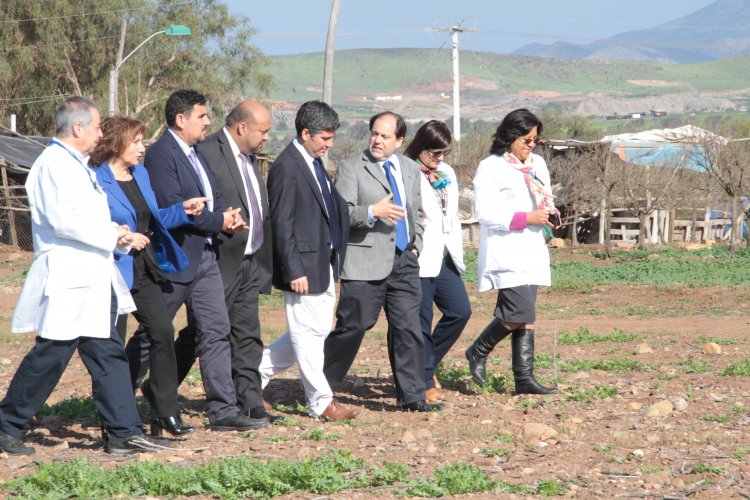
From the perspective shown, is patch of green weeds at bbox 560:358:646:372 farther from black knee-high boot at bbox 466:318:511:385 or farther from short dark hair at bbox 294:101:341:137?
short dark hair at bbox 294:101:341:137

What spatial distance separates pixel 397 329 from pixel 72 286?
240cm

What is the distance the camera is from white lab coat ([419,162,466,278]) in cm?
755

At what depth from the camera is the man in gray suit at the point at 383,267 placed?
7.02m

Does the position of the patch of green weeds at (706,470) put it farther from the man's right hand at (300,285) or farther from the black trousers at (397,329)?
the man's right hand at (300,285)

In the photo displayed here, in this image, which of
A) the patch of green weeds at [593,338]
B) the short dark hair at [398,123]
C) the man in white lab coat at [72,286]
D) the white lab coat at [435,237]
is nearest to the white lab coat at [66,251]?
the man in white lab coat at [72,286]

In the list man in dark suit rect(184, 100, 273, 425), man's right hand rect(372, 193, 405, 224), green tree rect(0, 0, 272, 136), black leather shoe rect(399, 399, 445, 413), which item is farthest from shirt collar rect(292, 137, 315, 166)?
green tree rect(0, 0, 272, 136)

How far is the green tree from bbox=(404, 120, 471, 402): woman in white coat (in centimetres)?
3645

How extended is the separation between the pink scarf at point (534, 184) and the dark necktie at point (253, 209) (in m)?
2.02

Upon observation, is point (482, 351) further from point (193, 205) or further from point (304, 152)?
point (193, 205)

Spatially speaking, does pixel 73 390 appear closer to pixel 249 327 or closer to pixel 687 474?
pixel 249 327

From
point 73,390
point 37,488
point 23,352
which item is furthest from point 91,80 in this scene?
point 37,488

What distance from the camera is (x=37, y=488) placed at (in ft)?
16.5

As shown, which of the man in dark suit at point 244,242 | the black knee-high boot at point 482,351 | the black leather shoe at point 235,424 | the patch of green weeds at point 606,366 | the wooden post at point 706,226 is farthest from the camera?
the wooden post at point 706,226

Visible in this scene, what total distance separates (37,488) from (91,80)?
44.8m
